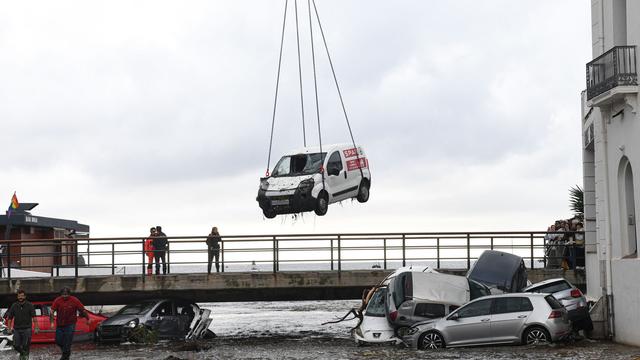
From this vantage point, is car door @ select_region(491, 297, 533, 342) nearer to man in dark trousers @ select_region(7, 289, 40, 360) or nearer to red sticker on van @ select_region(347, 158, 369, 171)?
man in dark trousers @ select_region(7, 289, 40, 360)

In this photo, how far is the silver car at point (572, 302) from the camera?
82.6 ft

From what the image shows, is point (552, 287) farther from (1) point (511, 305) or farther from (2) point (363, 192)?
(2) point (363, 192)

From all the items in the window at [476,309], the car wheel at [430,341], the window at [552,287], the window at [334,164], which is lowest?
the car wheel at [430,341]

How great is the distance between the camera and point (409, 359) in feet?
69.7

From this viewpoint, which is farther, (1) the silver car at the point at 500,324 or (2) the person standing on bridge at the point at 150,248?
(2) the person standing on bridge at the point at 150,248

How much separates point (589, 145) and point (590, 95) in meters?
4.45

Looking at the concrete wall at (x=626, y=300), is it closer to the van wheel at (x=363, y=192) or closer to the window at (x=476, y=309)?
the window at (x=476, y=309)

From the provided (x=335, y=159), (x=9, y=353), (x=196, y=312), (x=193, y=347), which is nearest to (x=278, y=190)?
(x=335, y=159)

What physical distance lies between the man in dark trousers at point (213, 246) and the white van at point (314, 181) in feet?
6.34

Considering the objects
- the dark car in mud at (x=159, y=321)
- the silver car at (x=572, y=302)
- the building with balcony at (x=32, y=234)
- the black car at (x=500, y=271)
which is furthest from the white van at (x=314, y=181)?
the silver car at (x=572, y=302)

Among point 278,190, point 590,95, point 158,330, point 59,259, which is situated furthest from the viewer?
point 59,259

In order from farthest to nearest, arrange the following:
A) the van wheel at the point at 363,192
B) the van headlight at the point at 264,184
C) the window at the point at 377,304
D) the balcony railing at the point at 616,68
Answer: the van wheel at the point at 363,192 < the van headlight at the point at 264,184 < the window at the point at 377,304 < the balcony railing at the point at 616,68

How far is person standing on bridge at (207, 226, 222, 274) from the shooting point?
96.4 ft

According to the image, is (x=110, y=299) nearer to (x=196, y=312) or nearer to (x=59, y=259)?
(x=196, y=312)
